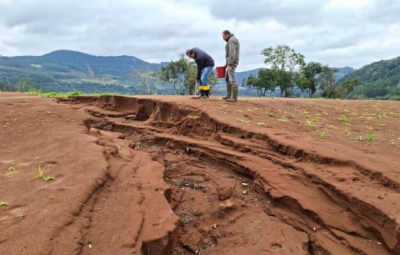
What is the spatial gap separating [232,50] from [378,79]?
58266 millimetres

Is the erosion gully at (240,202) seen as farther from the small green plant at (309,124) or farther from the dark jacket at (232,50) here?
the dark jacket at (232,50)

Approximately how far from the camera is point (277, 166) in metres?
5.11

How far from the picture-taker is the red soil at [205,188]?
3.15m

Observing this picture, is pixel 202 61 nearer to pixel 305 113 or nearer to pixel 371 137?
pixel 305 113

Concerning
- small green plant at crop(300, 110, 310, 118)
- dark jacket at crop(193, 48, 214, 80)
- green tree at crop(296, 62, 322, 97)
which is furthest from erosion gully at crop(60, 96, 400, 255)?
green tree at crop(296, 62, 322, 97)

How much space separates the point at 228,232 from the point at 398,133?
456 centimetres

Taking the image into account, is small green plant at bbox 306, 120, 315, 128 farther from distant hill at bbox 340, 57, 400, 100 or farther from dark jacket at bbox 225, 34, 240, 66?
distant hill at bbox 340, 57, 400, 100

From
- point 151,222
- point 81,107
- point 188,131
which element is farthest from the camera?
point 81,107

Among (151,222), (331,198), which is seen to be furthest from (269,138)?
(151,222)

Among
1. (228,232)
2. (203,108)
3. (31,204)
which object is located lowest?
(228,232)

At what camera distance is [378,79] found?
57.8 metres

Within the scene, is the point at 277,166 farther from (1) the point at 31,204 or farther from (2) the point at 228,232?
(1) the point at 31,204

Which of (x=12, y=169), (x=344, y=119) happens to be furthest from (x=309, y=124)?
→ (x=12, y=169)

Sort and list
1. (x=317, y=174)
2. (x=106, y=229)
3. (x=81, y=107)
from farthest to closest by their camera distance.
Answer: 1. (x=81, y=107)
2. (x=317, y=174)
3. (x=106, y=229)
